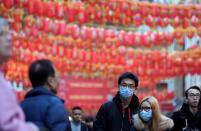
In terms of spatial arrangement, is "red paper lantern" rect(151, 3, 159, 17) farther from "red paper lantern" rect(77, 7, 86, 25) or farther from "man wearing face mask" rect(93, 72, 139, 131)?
"man wearing face mask" rect(93, 72, 139, 131)

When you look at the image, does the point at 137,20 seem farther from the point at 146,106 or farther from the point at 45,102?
the point at 45,102

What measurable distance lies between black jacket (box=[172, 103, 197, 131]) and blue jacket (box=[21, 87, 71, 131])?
3.91 meters

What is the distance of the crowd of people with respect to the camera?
4.52m

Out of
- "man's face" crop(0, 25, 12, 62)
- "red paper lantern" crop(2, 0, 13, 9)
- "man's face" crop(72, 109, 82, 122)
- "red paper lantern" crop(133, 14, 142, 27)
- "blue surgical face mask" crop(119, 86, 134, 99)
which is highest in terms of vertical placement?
"red paper lantern" crop(2, 0, 13, 9)

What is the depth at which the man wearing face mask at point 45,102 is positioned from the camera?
5.41 meters

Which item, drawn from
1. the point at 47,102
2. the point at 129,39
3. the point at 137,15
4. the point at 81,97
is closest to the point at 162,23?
the point at 137,15

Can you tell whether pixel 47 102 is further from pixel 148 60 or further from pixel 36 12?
pixel 148 60

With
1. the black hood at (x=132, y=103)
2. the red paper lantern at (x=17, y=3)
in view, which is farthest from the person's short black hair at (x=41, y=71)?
the red paper lantern at (x=17, y=3)

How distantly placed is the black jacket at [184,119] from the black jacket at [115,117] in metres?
0.70

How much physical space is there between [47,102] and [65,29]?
13.4 metres

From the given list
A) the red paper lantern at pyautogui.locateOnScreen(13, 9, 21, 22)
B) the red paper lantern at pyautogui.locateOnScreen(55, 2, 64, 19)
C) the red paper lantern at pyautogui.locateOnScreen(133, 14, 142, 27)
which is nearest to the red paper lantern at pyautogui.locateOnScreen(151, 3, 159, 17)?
the red paper lantern at pyautogui.locateOnScreen(133, 14, 142, 27)

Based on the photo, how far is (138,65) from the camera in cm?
2466

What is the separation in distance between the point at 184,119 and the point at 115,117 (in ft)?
3.40

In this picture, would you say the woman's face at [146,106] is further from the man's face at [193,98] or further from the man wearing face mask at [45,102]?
the man wearing face mask at [45,102]
